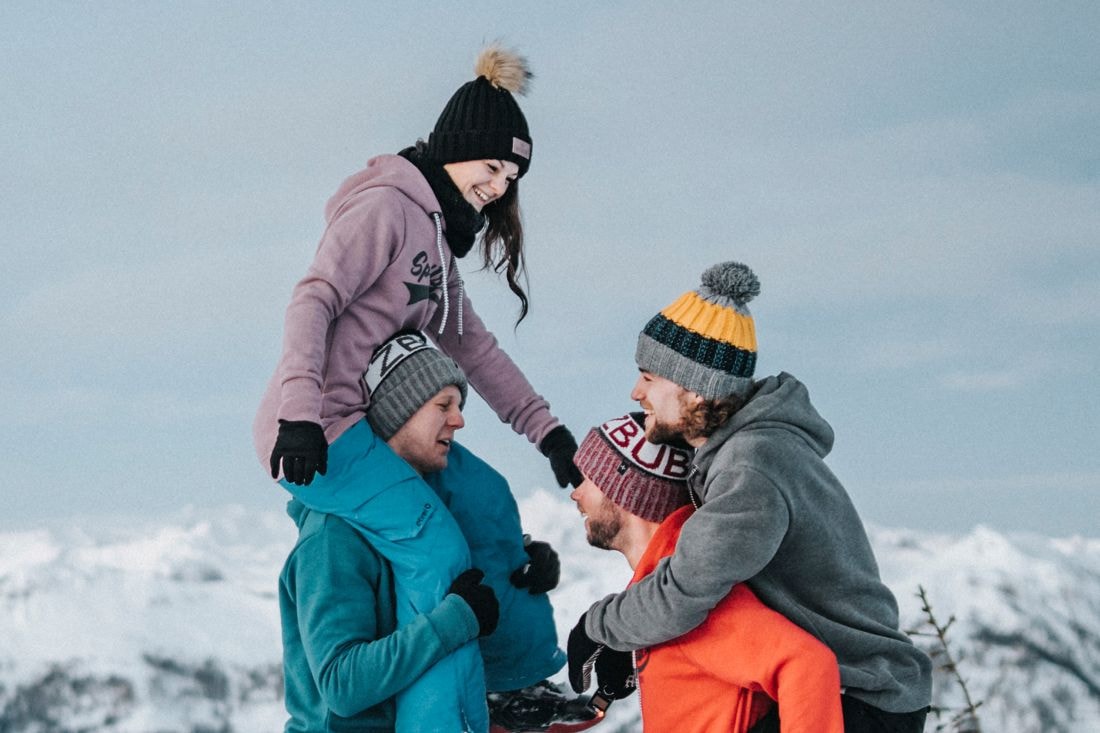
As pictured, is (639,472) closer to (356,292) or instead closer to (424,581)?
(424,581)

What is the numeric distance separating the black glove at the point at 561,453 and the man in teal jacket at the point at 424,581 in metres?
0.24

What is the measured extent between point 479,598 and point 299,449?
64 cm

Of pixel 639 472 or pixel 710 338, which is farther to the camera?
pixel 639 472

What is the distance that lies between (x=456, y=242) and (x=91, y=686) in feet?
196

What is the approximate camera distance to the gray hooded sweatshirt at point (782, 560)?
298 cm

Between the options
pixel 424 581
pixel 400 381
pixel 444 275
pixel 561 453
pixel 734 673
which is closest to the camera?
pixel 734 673

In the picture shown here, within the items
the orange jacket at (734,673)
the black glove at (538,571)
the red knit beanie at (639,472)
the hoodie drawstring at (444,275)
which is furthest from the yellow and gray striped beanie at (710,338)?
the black glove at (538,571)

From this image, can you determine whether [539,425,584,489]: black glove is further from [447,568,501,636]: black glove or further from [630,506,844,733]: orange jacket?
[630,506,844,733]: orange jacket

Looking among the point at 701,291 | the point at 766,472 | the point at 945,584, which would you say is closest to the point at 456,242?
the point at 701,291

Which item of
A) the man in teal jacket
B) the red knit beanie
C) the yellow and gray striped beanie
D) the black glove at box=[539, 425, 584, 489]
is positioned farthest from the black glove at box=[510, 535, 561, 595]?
the yellow and gray striped beanie

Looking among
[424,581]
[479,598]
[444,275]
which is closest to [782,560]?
[479,598]

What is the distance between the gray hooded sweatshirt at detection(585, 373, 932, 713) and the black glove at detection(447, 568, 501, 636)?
35cm

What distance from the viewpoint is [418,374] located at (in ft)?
11.8

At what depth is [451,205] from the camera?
12.6ft
